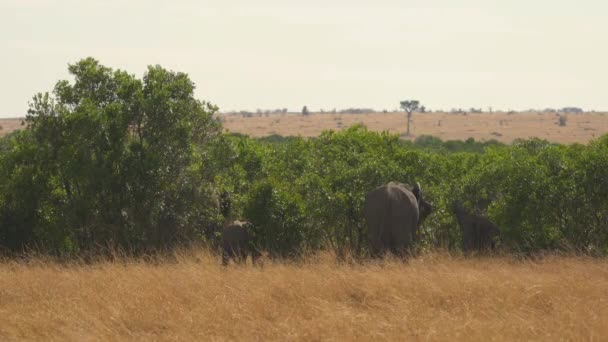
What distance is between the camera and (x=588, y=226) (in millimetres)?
20781

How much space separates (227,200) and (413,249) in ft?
21.5

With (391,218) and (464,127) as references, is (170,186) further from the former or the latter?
(464,127)

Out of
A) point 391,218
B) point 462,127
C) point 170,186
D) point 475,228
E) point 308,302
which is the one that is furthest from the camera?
point 462,127

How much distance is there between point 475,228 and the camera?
21.1 metres

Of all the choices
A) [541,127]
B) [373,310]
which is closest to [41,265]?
[373,310]

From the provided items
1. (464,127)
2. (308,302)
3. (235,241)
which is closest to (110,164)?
(235,241)

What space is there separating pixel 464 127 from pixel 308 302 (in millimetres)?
127126

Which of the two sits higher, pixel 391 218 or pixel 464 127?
pixel 391 218

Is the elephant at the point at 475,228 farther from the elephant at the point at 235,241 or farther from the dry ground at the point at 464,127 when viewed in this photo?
the dry ground at the point at 464,127

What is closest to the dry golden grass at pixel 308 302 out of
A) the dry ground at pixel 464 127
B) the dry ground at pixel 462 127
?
the dry ground at pixel 462 127

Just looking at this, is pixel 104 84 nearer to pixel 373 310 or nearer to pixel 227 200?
pixel 227 200

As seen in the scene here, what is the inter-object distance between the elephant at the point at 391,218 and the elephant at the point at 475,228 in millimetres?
3195

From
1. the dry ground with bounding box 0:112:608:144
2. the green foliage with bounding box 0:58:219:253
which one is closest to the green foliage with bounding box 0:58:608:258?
the green foliage with bounding box 0:58:219:253

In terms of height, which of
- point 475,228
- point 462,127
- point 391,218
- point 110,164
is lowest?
point 462,127
